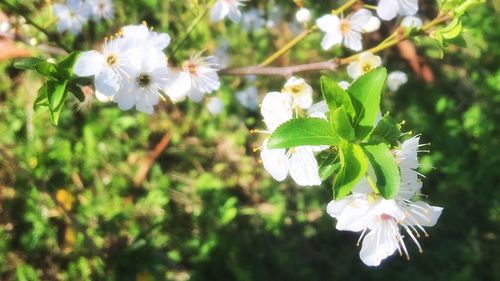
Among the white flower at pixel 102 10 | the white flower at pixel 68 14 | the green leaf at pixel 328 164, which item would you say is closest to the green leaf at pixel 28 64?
the green leaf at pixel 328 164

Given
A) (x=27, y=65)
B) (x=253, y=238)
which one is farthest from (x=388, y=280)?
(x=27, y=65)

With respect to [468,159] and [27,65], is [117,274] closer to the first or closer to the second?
[27,65]

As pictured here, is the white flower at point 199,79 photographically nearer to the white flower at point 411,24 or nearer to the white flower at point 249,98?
the white flower at point 411,24

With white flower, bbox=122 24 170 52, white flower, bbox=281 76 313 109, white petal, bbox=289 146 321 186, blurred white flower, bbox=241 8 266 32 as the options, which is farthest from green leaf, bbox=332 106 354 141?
blurred white flower, bbox=241 8 266 32

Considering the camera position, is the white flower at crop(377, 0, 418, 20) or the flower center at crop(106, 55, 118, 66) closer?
the flower center at crop(106, 55, 118, 66)

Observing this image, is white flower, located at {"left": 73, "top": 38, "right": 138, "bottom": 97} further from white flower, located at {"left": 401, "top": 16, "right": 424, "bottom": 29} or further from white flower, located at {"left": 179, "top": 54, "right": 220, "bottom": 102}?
white flower, located at {"left": 401, "top": 16, "right": 424, "bottom": 29}

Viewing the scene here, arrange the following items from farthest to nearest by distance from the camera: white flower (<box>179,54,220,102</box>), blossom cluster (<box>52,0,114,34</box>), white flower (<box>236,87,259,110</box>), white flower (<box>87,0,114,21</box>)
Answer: white flower (<box>236,87,259,110</box>)
white flower (<box>87,0,114,21</box>)
blossom cluster (<box>52,0,114,34</box>)
white flower (<box>179,54,220,102</box>)
